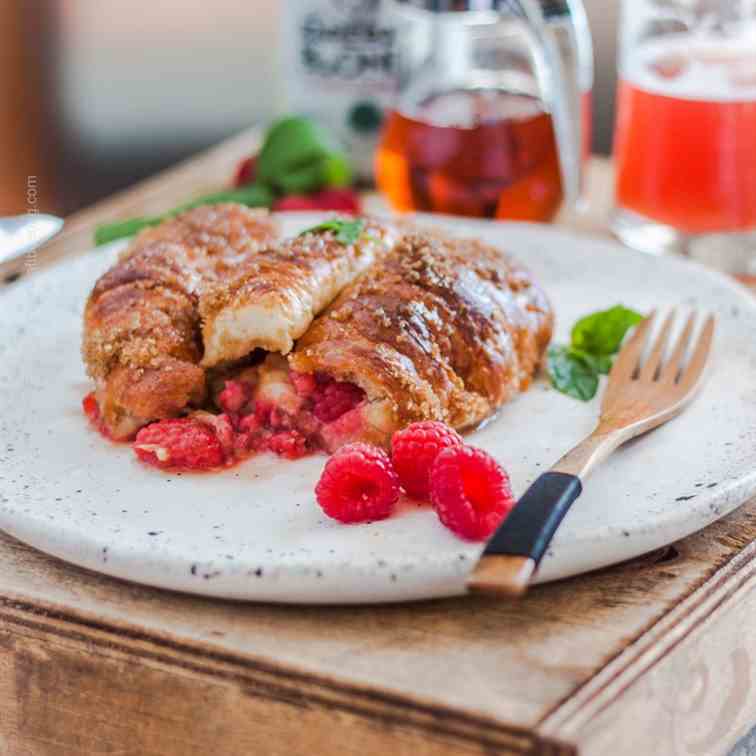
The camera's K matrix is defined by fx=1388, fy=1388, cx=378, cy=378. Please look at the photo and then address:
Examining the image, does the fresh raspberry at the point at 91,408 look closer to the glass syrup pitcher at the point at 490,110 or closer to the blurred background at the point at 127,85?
the glass syrup pitcher at the point at 490,110

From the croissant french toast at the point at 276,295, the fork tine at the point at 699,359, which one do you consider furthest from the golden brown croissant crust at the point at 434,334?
the fork tine at the point at 699,359

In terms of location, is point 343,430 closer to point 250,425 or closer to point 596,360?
point 250,425

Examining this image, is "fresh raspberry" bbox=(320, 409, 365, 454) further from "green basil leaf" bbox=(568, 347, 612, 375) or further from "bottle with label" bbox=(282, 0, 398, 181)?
"bottle with label" bbox=(282, 0, 398, 181)

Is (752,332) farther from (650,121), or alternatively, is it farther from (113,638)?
(113,638)

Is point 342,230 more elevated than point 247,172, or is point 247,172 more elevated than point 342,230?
point 342,230

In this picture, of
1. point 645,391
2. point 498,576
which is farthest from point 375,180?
point 498,576

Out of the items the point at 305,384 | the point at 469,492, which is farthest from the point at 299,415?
the point at 469,492

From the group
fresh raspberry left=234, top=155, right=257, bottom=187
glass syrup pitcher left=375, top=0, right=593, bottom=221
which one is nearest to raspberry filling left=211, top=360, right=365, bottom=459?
glass syrup pitcher left=375, top=0, right=593, bottom=221

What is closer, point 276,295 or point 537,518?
point 537,518
